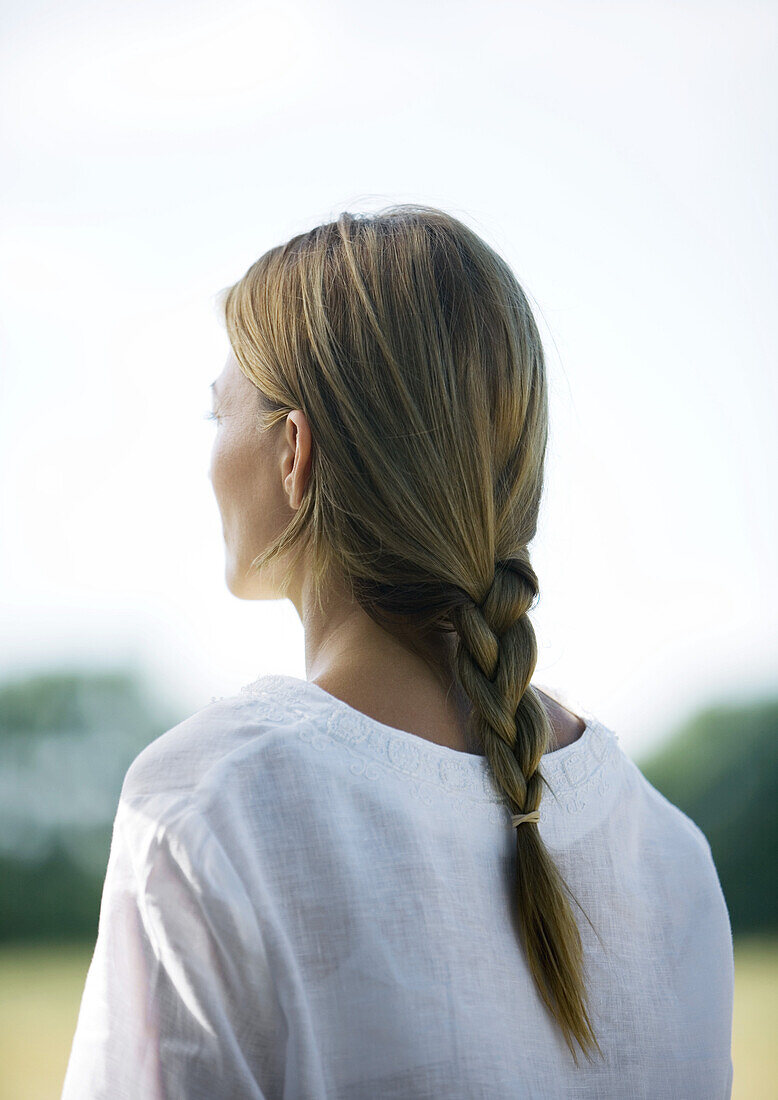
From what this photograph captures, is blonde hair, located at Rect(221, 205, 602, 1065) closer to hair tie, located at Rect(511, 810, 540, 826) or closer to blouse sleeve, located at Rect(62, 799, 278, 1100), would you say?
hair tie, located at Rect(511, 810, 540, 826)

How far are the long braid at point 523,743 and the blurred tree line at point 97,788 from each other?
7.14 metres

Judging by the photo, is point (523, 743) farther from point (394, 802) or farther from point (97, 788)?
point (97, 788)

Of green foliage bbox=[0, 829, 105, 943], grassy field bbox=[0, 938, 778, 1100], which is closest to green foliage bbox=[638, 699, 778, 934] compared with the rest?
grassy field bbox=[0, 938, 778, 1100]

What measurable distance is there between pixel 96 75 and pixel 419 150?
197cm

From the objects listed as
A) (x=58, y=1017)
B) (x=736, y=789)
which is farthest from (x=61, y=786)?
(x=736, y=789)

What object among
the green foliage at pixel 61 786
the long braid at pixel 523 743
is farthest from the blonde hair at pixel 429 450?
the green foliage at pixel 61 786

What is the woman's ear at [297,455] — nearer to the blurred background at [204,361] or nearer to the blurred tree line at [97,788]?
the blurred background at [204,361]

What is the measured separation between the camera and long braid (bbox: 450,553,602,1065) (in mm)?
700

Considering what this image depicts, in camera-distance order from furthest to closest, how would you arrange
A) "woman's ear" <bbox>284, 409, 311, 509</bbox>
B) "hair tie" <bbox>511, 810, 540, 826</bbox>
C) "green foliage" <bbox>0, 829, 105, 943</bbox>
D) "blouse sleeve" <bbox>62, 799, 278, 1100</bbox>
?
"green foliage" <bbox>0, 829, 105, 943</bbox> < "woman's ear" <bbox>284, 409, 311, 509</bbox> < "hair tie" <bbox>511, 810, 540, 826</bbox> < "blouse sleeve" <bbox>62, 799, 278, 1100</bbox>

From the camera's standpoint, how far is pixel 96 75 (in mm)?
5020

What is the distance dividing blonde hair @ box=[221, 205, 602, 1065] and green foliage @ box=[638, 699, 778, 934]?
7134mm

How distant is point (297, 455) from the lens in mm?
846

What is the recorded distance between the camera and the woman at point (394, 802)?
0.64 metres

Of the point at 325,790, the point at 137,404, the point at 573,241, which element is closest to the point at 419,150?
the point at 573,241
